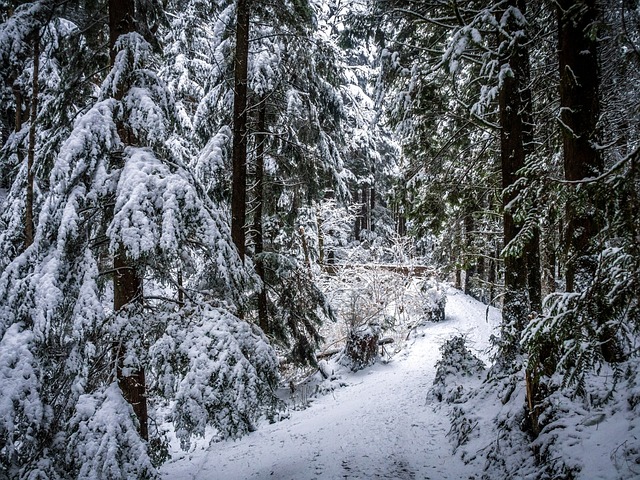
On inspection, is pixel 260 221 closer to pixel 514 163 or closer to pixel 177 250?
pixel 177 250

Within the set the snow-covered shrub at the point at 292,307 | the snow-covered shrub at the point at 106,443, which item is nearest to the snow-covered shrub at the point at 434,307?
the snow-covered shrub at the point at 292,307

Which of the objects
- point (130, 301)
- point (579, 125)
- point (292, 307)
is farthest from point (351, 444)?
point (579, 125)

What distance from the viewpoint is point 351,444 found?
6461mm

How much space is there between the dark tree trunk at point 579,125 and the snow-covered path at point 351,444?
3255 mm

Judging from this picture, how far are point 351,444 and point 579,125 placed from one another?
6.06 metres

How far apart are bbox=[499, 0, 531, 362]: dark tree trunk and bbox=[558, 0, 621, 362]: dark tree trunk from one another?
56.4 inches

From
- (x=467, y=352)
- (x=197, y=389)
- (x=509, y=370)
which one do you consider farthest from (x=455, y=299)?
(x=197, y=389)

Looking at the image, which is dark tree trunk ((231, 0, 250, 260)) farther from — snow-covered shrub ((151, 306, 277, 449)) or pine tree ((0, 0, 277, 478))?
snow-covered shrub ((151, 306, 277, 449))

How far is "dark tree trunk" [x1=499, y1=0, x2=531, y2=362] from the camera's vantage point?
5832 millimetres

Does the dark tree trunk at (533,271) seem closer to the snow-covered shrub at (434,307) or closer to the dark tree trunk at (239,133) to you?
the dark tree trunk at (239,133)

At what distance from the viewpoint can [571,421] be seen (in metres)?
4.14

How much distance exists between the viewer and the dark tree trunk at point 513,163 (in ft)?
19.1

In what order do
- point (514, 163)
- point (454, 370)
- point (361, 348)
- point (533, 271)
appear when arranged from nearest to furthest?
point (533, 271) → point (514, 163) → point (454, 370) → point (361, 348)

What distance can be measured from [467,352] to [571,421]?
3.95m
